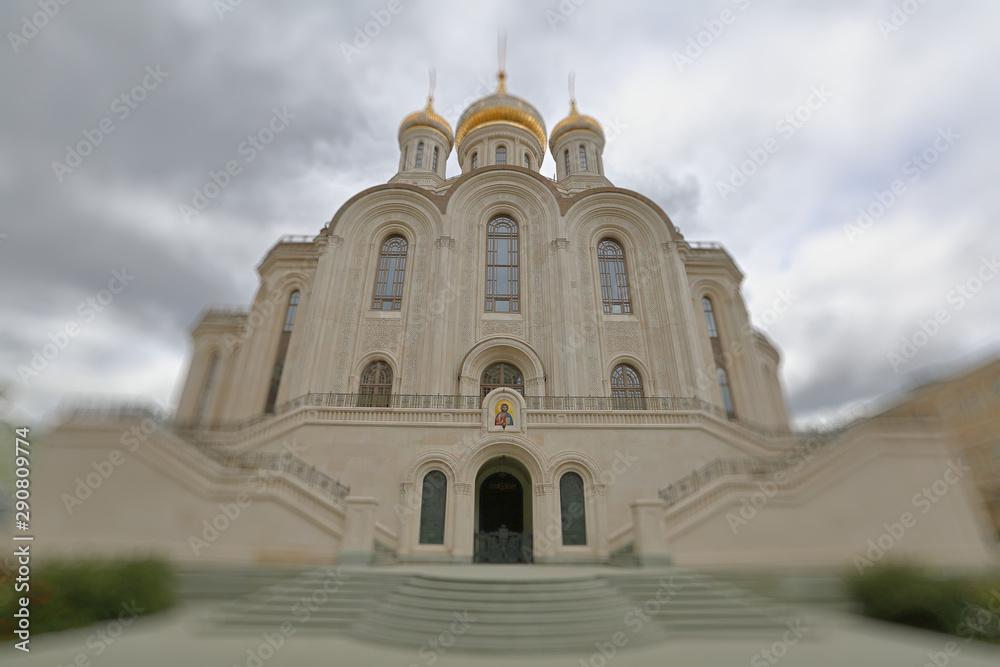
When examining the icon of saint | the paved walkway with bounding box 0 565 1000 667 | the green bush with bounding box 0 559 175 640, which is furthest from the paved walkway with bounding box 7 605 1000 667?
the icon of saint

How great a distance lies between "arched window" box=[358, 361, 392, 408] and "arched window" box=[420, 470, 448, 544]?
5086 mm

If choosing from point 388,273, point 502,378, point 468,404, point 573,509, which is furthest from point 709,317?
point 388,273

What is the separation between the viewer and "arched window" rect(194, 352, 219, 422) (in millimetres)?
21342

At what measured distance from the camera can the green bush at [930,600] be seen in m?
6.15

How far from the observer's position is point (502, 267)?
20.3 meters

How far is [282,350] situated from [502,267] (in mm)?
11267

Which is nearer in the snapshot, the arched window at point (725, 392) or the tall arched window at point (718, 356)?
the arched window at point (725, 392)

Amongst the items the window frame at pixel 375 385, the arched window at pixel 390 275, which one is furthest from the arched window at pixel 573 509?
the arched window at pixel 390 275

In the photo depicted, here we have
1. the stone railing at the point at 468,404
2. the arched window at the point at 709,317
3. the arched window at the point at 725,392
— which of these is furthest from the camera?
the arched window at the point at 709,317

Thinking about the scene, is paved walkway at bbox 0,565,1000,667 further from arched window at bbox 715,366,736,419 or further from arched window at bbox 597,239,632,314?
arched window at bbox 597,239,632,314

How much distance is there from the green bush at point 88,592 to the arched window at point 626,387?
14.8m

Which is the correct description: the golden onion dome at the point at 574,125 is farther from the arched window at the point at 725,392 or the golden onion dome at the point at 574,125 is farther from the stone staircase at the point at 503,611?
the stone staircase at the point at 503,611

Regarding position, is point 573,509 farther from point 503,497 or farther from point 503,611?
point 503,611

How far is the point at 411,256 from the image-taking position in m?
19.9
